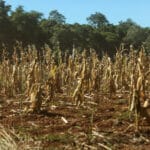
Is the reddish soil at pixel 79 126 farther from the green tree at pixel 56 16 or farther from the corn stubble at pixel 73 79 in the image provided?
the green tree at pixel 56 16

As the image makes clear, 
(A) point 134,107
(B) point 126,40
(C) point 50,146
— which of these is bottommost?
(C) point 50,146

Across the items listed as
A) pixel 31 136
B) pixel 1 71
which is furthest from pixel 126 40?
pixel 31 136

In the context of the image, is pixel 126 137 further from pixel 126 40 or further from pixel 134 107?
pixel 126 40

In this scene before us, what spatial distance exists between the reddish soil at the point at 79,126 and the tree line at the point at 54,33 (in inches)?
710

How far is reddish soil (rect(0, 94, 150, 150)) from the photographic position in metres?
5.17

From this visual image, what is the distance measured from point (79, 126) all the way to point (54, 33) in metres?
22.2

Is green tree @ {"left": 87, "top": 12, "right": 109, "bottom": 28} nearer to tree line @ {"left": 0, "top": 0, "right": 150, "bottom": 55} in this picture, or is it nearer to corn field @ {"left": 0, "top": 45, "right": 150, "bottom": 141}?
tree line @ {"left": 0, "top": 0, "right": 150, "bottom": 55}

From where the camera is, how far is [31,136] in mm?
5492

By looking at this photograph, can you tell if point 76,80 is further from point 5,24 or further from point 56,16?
point 56,16

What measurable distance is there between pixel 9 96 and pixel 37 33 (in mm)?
18989

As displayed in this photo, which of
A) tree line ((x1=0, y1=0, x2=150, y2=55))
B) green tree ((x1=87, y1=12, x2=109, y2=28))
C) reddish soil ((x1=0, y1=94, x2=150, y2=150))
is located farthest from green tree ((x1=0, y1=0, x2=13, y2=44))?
reddish soil ((x1=0, y1=94, x2=150, y2=150))

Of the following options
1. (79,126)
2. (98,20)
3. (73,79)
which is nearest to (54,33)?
(98,20)

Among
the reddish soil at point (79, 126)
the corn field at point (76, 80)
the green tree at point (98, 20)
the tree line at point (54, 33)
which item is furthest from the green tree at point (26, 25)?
the reddish soil at point (79, 126)

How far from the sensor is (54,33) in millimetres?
27891
